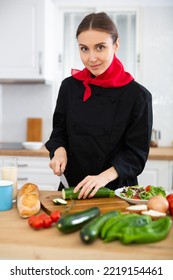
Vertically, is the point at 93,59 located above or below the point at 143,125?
above

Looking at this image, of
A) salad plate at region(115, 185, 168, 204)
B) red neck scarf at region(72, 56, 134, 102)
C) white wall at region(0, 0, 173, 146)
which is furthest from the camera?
white wall at region(0, 0, 173, 146)

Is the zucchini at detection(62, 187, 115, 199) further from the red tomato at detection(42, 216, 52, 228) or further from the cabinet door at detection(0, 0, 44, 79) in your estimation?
the cabinet door at detection(0, 0, 44, 79)

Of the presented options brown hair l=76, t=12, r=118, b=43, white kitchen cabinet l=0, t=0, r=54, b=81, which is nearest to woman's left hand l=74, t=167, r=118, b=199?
brown hair l=76, t=12, r=118, b=43

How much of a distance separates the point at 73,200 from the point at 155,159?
1.65 metres

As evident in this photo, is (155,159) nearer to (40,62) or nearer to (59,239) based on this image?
(40,62)

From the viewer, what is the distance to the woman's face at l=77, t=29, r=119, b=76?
62.4 inches

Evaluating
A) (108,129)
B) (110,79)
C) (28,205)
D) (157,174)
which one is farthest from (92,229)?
(157,174)

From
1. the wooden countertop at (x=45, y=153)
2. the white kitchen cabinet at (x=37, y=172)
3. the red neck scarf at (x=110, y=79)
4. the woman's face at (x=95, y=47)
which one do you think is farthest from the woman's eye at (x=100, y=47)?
the white kitchen cabinet at (x=37, y=172)

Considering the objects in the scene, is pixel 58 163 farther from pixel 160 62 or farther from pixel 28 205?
pixel 160 62

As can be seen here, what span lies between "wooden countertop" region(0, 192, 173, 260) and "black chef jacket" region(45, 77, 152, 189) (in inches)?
23.2

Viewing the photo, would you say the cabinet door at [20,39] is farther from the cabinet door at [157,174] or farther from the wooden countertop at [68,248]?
the wooden countertop at [68,248]

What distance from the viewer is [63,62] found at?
12.3ft

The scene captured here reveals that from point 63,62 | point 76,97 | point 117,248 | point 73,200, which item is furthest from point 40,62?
point 117,248
